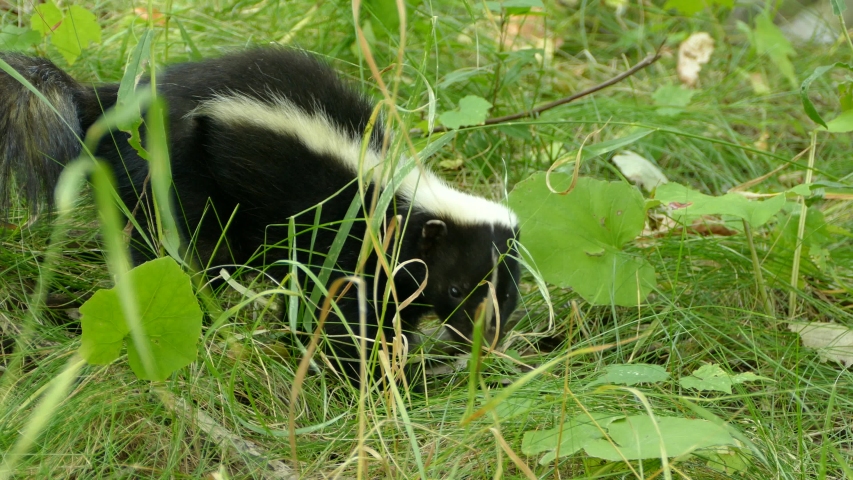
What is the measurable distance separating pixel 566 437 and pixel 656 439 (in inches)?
A: 10.9

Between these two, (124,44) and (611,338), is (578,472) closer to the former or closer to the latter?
(611,338)

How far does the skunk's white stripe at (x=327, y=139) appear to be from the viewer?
A: 405cm

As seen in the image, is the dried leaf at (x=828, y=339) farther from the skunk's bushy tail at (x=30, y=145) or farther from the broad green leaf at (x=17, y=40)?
the broad green leaf at (x=17, y=40)

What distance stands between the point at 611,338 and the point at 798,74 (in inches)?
139

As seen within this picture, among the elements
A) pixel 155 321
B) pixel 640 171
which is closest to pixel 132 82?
pixel 155 321

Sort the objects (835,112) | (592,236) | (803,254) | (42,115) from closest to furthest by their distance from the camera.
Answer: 1. (42,115)
2. (592,236)
3. (803,254)
4. (835,112)

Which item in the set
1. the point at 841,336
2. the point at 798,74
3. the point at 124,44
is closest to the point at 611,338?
the point at 841,336

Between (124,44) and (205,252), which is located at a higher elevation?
(124,44)

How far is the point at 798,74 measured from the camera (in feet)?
21.2

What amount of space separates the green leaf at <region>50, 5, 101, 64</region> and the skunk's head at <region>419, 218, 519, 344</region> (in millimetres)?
2023

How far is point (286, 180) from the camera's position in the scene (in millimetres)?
4137

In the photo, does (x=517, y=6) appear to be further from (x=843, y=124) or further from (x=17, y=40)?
(x=17, y=40)

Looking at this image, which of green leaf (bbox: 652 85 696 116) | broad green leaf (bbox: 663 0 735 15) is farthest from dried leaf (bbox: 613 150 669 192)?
broad green leaf (bbox: 663 0 735 15)

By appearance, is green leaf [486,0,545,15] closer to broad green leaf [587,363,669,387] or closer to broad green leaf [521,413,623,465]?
broad green leaf [587,363,669,387]
